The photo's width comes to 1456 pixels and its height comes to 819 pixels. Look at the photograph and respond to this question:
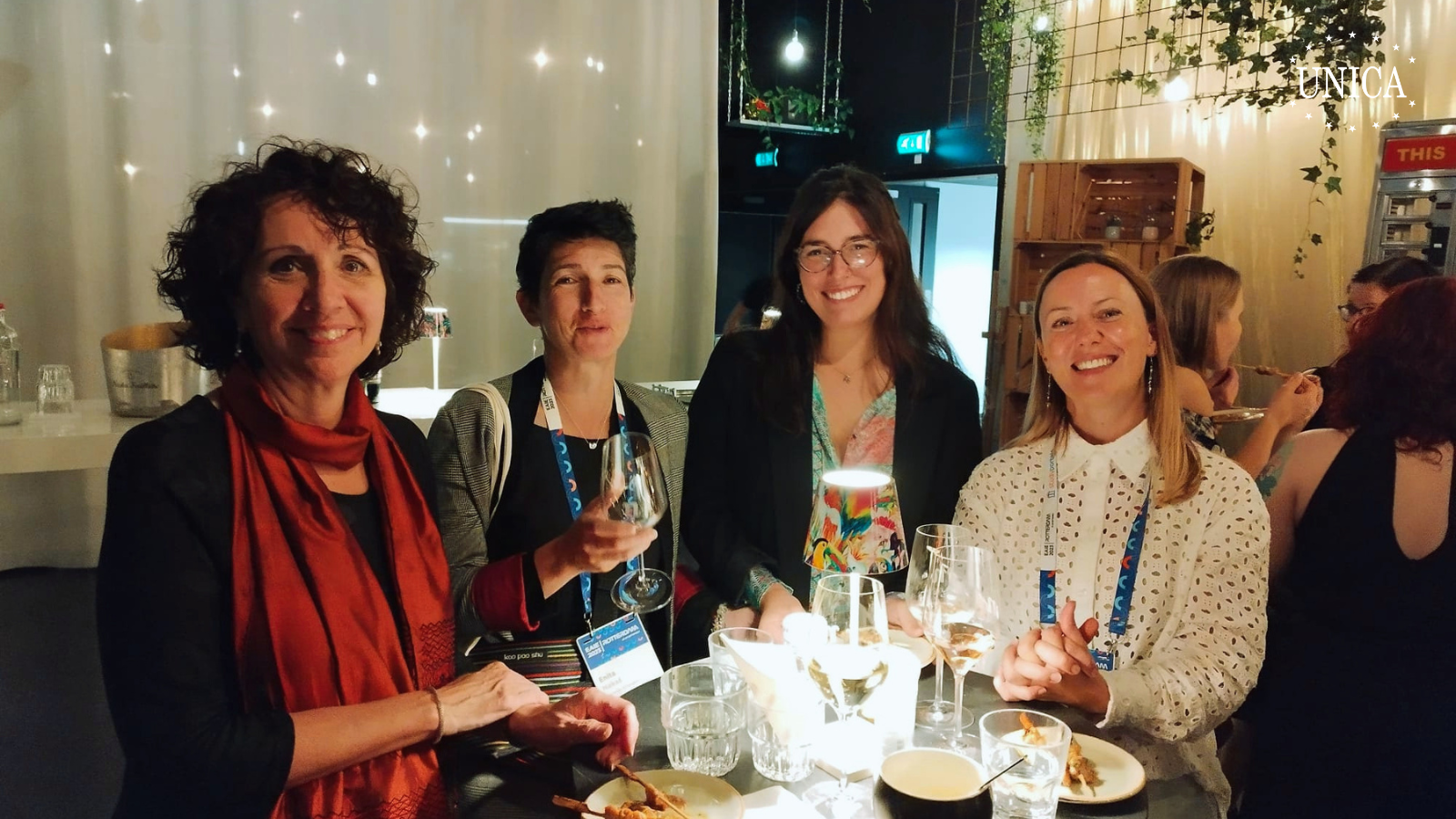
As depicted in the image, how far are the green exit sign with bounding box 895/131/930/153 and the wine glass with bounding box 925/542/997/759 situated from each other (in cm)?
547

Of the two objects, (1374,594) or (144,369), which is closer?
(1374,594)

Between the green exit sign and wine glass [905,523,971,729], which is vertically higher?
the green exit sign

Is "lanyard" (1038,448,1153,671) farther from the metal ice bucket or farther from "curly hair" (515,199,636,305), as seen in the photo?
the metal ice bucket

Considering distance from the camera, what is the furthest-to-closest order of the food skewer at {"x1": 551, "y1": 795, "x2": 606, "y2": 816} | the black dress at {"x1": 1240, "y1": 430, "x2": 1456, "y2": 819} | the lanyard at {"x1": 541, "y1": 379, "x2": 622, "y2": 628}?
the black dress at {"x1": 1240, "y1": 430, "x2": 1456, "y2": 819}
the lanyard at {"x1": 541, "y1": 379, "x2": 622, "y2": 628}
the food skewer at {"x1": 551, "y1": 795, "x2": 606, "y2": 816}

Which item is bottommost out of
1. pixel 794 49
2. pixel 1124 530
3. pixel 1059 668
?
pixel 1059 668

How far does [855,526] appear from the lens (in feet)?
4.71

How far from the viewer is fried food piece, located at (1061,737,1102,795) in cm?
119

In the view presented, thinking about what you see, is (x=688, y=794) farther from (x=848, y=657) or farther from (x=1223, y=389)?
(x=1223, y=389)

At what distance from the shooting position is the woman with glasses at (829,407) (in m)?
2.07

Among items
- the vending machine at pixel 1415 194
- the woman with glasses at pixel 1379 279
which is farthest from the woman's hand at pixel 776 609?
the vending machine at pixel 1415 194

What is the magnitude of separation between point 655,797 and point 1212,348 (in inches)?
118

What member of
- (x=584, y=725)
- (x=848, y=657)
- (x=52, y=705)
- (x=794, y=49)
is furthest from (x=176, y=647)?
(x=794, y=49)

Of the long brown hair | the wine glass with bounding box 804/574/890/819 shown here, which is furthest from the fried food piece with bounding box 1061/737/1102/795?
the long brown hair

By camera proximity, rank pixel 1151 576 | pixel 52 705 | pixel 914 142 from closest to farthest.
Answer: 1. pixel 1151 576
2. pixel 52 705
3. pixel 914 142
